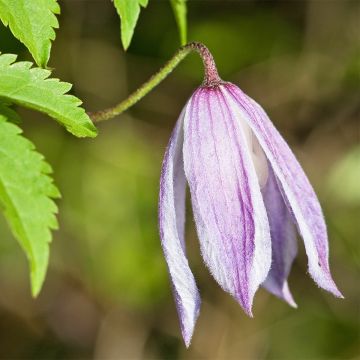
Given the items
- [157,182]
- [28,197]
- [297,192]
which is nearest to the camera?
[28,197]

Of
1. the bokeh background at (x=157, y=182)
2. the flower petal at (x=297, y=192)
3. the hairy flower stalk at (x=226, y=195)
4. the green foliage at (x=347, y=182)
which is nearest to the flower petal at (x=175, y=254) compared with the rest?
the hairy flower stalk at (x=226, y=195)

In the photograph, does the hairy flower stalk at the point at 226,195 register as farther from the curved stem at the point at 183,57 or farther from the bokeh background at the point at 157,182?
the bokeh background at the point at 157,182

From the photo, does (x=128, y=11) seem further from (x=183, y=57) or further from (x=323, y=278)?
(x=323, y=278)

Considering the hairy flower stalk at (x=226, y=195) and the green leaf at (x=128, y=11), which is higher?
the green leaf at (x=128, y=11)

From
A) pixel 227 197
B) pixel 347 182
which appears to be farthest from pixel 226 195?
pixel 347 182

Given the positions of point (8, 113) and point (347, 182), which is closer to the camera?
point (8, 113)

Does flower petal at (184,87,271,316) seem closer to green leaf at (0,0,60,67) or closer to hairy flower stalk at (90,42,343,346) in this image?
hairy flower stalk at (90,42,343,346)
